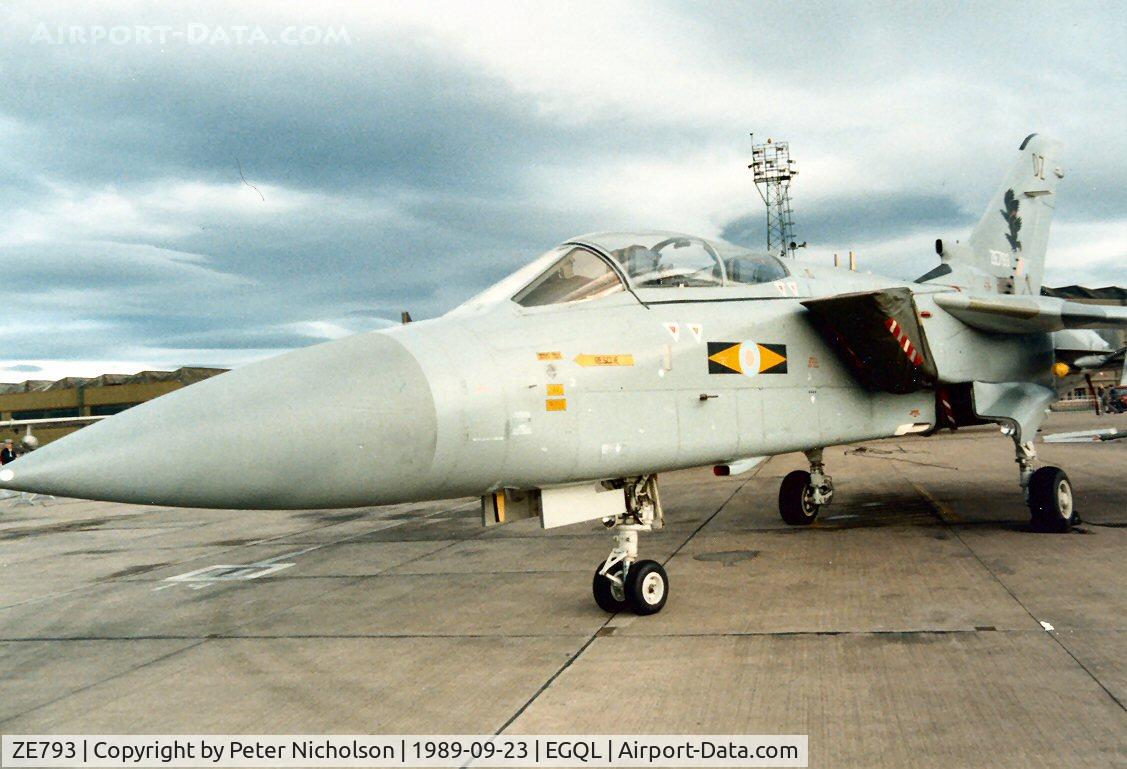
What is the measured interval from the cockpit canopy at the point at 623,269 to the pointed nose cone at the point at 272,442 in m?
1.20

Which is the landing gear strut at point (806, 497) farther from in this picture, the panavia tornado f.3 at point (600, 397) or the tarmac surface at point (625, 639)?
the panavia tornado f.3 at point (600, 397)

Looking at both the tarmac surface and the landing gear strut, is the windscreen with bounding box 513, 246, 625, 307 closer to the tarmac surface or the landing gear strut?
the tarmac surface

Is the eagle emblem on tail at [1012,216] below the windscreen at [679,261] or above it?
above

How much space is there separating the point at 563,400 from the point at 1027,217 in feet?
32.8

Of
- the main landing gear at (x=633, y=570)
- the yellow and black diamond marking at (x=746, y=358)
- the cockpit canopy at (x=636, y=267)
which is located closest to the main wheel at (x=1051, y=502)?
the yellow and black diamond marking at (x=746, y=358)

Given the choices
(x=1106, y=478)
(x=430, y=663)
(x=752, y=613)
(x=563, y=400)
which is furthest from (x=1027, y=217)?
(x=430, y=663)

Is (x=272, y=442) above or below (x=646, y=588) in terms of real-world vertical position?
above

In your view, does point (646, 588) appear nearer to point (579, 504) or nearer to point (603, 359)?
point (579, 504)

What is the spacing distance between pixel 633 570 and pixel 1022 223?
9.46 m

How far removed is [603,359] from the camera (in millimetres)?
5375

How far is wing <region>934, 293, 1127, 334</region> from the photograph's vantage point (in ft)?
25.7

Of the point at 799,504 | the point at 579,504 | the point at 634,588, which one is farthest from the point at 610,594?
the point at 799,504

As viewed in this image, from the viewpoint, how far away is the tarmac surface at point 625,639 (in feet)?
12.6
